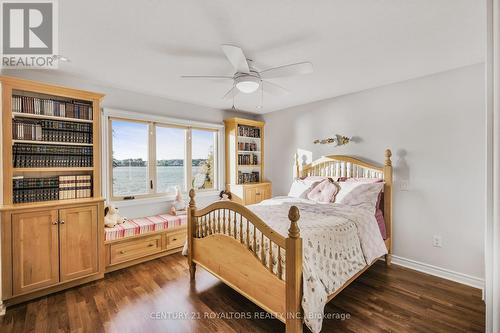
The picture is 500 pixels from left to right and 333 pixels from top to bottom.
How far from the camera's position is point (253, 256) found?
6.40ft

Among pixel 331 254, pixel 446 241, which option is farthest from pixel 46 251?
pixel 446 241

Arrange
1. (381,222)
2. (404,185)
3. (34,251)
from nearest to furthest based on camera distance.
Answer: (34,251)
(381,222)
(404,185)

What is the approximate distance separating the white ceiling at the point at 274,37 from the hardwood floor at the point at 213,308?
2529 mm

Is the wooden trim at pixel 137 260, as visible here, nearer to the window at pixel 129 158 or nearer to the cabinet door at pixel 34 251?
the cabinet door at pixel 34 251

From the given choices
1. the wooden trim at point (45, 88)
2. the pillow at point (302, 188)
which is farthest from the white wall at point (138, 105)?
the pillow at point (302, 188)

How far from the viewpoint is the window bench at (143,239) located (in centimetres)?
299

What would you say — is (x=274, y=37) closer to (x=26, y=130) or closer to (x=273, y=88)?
(x=273, y=88)

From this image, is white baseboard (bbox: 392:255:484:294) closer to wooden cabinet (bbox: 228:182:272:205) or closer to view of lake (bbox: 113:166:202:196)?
wooden cabinet (bbox: 228:182:272:205)

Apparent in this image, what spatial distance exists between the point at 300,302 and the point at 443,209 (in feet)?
7.84

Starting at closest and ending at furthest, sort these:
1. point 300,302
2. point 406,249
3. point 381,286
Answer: point 300,302 < point 381,286 < point 406,249

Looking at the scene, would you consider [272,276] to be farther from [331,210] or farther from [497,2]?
[497,2]

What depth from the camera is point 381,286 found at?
8.56 feet

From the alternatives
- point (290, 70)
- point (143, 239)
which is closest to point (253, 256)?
point (290, 70)

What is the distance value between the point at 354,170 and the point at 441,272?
1.63 m
